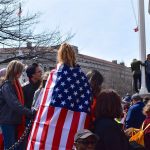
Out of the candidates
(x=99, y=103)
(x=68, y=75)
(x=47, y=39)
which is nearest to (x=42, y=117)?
(x=68, y=75)

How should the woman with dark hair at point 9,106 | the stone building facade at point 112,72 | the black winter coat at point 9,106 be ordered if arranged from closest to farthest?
the black winter coat at point 9,106, the woman with dark hair at point 9,106, the stone building facade at point 112,72

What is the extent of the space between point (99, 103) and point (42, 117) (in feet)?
3.30

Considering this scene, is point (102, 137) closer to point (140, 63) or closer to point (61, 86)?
point (61, 86)

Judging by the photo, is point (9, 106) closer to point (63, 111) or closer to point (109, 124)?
point (63, 111)

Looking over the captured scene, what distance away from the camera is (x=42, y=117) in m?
5.93

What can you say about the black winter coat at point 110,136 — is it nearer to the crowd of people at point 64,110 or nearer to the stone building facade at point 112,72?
the crowd of people at point 64,110

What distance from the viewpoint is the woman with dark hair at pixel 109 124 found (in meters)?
4.89

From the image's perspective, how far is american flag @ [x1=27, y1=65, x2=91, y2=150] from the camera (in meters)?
5.90

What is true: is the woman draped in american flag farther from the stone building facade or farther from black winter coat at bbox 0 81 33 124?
the stone building facade

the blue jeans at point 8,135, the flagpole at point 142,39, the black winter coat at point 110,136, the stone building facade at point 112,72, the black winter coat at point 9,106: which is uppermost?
the stone building facade at point 112,72

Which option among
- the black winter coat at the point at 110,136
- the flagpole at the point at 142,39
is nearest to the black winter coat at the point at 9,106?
the black winter coat at the point at 110,136

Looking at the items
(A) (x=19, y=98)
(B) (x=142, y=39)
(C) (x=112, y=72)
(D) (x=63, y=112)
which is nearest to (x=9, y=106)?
(A) (x=19, y=98)

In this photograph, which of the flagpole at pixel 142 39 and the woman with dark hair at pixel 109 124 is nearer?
the woman with dark hair at pixel 109 124

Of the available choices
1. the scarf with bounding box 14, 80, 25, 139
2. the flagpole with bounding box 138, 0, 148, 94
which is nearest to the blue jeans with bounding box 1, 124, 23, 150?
the scarf with bounding box 14, 80, 25, 139
